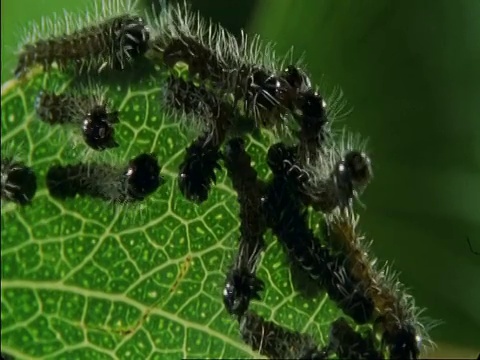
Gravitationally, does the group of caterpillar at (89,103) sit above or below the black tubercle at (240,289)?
above

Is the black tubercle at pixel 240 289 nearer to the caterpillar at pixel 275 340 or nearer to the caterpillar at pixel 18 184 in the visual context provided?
the caterpillar at pixel 275 340

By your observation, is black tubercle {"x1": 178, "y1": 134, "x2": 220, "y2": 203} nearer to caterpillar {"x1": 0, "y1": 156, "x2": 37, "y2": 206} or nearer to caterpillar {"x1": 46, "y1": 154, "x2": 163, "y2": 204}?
caterpillar {"x1": 46, "y1": 154, "x2": 163, "y2": 204}

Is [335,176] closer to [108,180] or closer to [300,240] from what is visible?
[300,240]

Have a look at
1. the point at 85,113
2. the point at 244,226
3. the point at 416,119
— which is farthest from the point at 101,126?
the point at 416,119

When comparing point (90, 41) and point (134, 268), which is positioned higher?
point (90, 41)

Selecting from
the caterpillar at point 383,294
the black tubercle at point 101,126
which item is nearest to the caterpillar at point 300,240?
the caterpillar at point 383,294

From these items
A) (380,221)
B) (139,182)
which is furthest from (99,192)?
(380,221)

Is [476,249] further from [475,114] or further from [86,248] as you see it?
[86,248]
